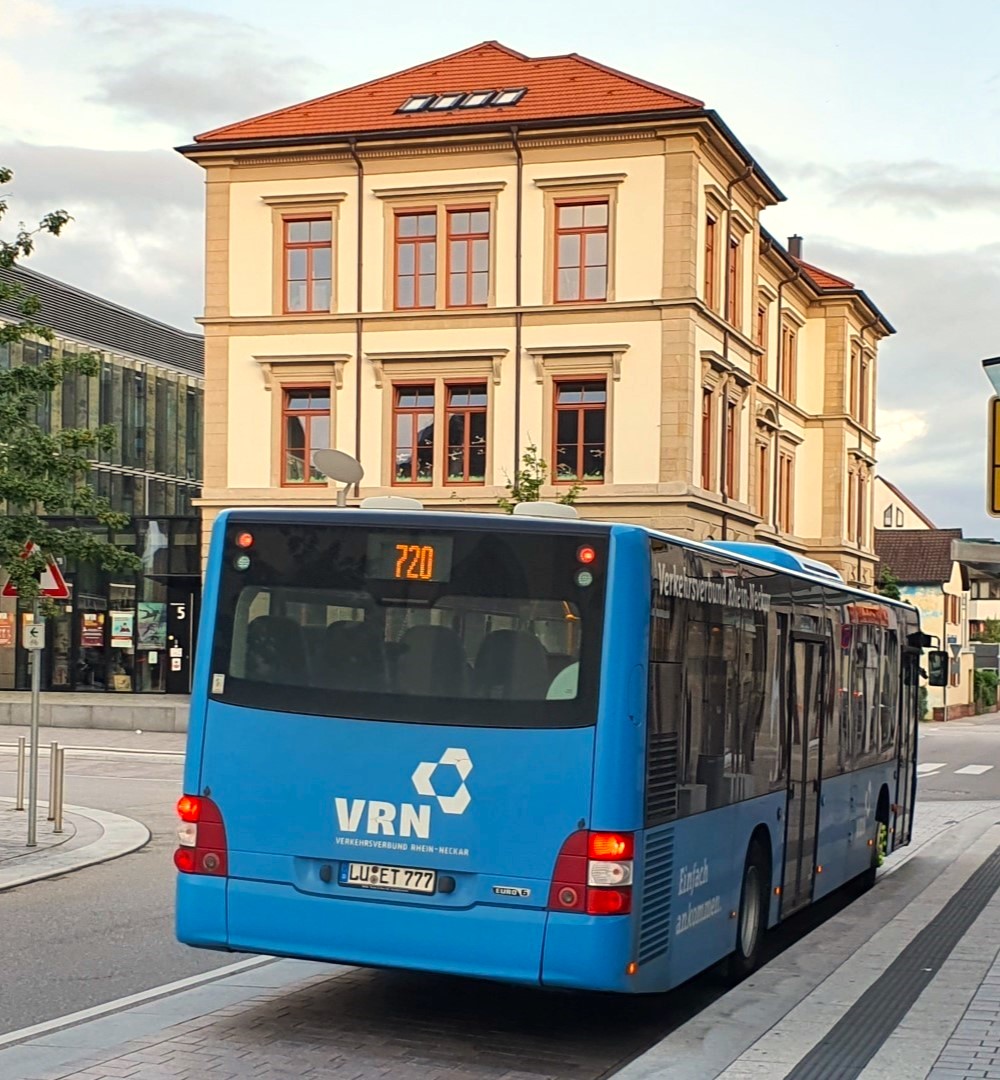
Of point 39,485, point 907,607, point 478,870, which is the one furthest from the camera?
point 907,607

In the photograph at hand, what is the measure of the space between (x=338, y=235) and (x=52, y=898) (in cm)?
3150

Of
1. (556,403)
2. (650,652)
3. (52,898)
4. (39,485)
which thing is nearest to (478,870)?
(650,652)

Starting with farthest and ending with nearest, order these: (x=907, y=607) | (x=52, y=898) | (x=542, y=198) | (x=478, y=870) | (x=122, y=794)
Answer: (x=542, y=198) < (x=122, y=794) < (x=907, y=607) < (x=52, y=898) < (x=478, y=870)

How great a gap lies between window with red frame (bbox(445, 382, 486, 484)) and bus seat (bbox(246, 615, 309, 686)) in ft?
111

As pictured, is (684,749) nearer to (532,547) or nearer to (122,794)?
(532,547)

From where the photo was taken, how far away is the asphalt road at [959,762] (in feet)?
103

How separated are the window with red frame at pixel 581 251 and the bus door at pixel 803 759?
29.6 m

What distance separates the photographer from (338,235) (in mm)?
44031

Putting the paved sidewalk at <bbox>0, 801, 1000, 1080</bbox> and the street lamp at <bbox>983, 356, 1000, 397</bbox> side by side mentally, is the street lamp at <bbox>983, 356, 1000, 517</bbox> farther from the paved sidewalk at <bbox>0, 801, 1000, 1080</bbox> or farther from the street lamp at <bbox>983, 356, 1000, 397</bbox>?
the paved sidewalk at <bbox>0, 801, 1000, 1080</bbox>

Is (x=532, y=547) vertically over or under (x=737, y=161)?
under

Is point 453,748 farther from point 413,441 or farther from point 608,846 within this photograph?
point 413,441

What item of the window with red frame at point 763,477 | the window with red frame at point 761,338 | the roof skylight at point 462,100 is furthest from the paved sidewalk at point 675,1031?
the window with red frame at point 761,338

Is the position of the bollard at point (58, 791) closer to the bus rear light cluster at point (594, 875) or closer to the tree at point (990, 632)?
the bus rear light cluster at point (594, 875)

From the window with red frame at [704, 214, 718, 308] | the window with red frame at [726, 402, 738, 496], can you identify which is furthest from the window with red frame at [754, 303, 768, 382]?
the window with red frame at [704, 214, 718, 308]
